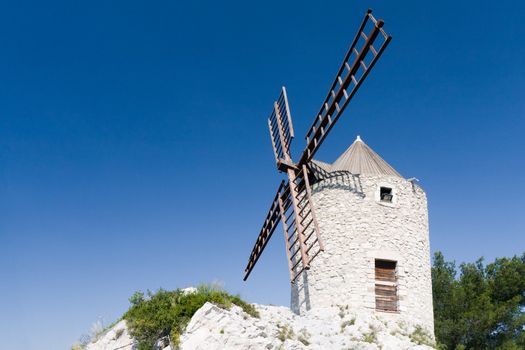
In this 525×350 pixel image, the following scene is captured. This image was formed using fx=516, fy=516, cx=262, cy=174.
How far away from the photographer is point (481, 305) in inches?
756

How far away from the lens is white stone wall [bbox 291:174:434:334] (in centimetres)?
1448

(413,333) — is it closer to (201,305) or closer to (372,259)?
(372,259)

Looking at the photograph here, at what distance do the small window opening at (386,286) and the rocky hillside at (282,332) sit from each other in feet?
1.81

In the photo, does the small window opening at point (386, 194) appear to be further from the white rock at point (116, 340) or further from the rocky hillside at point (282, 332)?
the white rock at point (116, 340)

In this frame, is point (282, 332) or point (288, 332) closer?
point (282, 332)

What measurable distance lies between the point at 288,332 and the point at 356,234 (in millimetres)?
3775

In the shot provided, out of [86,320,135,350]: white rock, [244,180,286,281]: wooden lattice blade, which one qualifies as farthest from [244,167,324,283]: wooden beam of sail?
[86,320,135,350]: white rock

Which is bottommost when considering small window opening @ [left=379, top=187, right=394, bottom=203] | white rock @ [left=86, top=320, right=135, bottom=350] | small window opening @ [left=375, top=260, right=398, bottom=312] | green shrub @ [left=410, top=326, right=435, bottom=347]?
white rock @ [left=86, top=320, right=135, bottom=350]

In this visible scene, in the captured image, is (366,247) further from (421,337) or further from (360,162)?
(360,162)

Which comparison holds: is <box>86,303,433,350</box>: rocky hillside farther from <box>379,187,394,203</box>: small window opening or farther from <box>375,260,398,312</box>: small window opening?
<box>379,187,394,203</box>: small window opening

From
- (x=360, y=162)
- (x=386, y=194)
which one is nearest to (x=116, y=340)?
(x=386, y=194)

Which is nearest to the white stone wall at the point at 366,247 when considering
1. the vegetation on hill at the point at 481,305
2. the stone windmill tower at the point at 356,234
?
the stone windmill tower at the point at 356,234

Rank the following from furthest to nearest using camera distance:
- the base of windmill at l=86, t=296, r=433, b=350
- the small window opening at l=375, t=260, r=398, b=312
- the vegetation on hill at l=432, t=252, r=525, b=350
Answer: the vegetation on hill at l=432, t=252, r=525, b=350 → the small window opening at l=375, t=260, r=398, b=312 → the base of windmill at l=86, t=296, r=433, b=350

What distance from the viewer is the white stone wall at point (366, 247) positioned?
14.5 m
